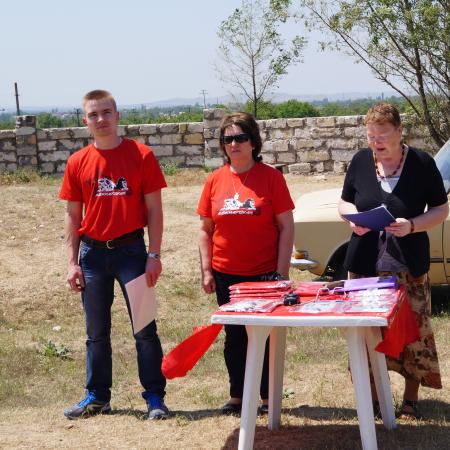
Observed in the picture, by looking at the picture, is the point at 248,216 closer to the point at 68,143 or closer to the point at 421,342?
the point at 421,342

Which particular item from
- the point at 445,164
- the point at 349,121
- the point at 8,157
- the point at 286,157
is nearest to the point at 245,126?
the point at 445,164

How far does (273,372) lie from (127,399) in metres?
Answer: 1.52

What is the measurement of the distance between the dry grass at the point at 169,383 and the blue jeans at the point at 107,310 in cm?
29

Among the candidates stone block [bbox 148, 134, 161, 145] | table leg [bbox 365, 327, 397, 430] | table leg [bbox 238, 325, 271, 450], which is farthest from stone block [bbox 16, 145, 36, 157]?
table leg [bbox 238, 325, 271, 450]

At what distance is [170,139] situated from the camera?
20344 mm

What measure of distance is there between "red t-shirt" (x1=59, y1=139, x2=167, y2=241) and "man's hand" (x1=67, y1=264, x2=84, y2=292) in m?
0.23

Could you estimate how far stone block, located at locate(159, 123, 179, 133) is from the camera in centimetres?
2023

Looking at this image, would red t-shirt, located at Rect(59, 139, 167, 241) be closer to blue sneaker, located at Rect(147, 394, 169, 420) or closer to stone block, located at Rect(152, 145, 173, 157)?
blue sneaker, located at Rect(147, 394, 169, 420)

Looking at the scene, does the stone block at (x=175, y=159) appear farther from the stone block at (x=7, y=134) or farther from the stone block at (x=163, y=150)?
the stone block at (x=7, y=134)

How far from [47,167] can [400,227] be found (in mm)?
16263

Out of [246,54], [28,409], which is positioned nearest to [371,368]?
[28,409]

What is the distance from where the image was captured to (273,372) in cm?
534

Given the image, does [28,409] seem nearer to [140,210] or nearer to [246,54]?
[140,210]

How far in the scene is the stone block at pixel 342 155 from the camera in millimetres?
19109
